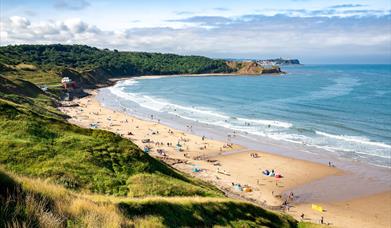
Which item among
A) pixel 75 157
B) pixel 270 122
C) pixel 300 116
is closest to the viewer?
pixel 75 157

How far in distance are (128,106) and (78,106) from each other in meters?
12.1

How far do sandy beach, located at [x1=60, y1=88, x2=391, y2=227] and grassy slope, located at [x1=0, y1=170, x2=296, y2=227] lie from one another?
1713 centimetres

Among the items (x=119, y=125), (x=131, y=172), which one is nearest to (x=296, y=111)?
(x=119, y=125)

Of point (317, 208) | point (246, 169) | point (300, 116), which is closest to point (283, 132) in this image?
point (300, 116)

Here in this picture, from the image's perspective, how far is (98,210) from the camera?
410 inches

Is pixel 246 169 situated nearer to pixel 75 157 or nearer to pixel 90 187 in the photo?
pixel 75 157

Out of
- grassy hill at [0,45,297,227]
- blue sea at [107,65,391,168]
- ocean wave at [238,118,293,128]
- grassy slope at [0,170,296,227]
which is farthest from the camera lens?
ocean wave at [238,118,293,128]

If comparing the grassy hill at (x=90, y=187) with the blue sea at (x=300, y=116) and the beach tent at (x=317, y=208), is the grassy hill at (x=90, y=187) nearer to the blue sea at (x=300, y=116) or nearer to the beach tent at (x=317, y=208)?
the beach tent at (x=317, y=208)

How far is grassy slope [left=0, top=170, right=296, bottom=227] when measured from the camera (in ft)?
27.3

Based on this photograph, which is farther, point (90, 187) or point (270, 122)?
point (270, 122)

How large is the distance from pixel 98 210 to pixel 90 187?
1219 centimetres

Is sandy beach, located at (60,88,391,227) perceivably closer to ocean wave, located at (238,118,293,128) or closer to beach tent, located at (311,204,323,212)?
beach tent, located at (311,204,323,212)

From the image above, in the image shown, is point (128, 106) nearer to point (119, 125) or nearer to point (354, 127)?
point (119, 125)

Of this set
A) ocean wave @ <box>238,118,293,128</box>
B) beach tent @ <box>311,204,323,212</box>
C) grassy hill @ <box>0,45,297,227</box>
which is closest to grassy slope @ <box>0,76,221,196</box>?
grassy hill @ <box>0,45,297,227</box>
